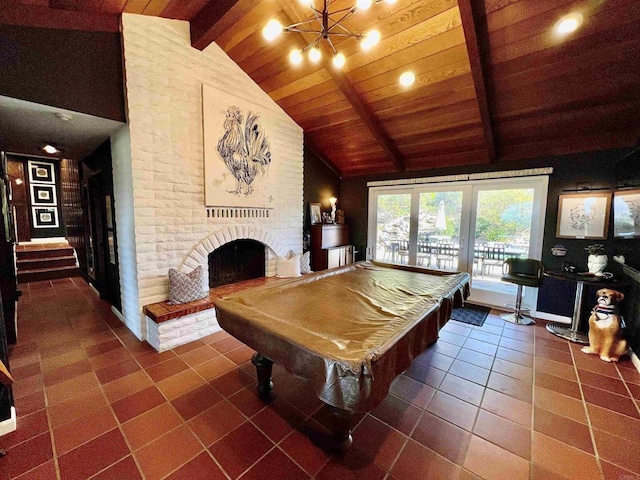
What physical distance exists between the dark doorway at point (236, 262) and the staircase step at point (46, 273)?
4087 millimetres

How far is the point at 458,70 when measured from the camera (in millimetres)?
2811

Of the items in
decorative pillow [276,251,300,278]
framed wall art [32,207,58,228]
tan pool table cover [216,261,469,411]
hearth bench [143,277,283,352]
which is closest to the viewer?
tan pool table cover [216,261,469,411]

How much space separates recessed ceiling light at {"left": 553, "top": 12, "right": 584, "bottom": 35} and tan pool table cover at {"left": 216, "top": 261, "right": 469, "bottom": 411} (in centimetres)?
235

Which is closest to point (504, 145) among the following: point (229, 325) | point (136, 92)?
point (229, 325)

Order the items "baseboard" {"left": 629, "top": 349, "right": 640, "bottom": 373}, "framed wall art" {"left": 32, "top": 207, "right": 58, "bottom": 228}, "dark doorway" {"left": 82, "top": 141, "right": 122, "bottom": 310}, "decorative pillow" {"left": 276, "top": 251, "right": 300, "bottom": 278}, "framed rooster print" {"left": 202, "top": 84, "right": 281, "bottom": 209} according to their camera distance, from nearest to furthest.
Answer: "baseboard" {"left": 629, "top": 349, "right": 640, "bottom": 373}
"framed rooster print" {"left": 202, "top": 84, "right": 281, "bottom": 209}
"dark doorway" {"left": 82, "top": 141, "right": 122, "bottom": 310}
"decorative pillow" {"left": 276, "top": 251, "right": 300, "bottom": 278}
"framed wall art" {"left": 32, "top": 207, "right": 58, "bottom": 228}

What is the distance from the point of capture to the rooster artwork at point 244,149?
3455mm

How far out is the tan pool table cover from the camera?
3.77 ft

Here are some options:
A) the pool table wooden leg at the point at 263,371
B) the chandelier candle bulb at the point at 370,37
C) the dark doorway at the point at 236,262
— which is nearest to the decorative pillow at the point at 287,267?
the dark doorway at the point at 236,262

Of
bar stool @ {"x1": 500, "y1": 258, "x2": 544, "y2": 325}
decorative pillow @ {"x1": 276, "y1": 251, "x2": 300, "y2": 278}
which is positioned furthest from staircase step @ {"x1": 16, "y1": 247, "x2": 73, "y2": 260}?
bar stool @ {"x1": 500, "y1": 258, "x2": 544, "y2": 325}

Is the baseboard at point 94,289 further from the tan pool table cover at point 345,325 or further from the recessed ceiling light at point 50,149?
the tan pool table cover at point 345,325

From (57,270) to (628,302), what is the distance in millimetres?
9323

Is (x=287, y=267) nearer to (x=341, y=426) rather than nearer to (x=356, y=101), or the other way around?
(x=356, y=101)

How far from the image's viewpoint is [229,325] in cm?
174

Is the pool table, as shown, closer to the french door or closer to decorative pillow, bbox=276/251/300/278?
decorative pillow, bbox=276/251/300/278
